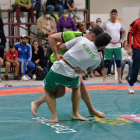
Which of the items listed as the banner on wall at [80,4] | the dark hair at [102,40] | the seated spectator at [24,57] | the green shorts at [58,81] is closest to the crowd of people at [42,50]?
the seated spectator at [24,57]

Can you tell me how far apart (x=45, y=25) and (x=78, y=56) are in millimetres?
6869

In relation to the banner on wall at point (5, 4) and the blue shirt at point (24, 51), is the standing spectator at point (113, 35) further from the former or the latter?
the banner on wall at point (5, 4)

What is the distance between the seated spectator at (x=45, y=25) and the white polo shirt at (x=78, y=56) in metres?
6.69

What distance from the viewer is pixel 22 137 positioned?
318 centimetres

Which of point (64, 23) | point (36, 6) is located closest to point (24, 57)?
point (64, 23)

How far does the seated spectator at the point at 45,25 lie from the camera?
1041cm

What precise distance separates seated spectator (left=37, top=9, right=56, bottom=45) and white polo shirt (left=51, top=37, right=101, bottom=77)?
22.0 feet

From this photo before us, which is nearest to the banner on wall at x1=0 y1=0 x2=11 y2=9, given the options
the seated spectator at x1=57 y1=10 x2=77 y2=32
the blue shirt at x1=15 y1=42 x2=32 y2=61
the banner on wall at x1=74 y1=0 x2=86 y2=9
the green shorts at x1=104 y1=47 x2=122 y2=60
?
the seated spectator at x1=57 y1=10 x2=77 y2=32

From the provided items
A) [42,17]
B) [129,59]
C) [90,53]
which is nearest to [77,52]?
[90,53]

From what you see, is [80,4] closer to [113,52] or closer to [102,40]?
[113,52]

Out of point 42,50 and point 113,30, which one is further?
point 42,50

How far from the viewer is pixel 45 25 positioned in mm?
10430

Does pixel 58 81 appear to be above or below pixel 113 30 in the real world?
below

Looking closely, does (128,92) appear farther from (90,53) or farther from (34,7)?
(34,7)
